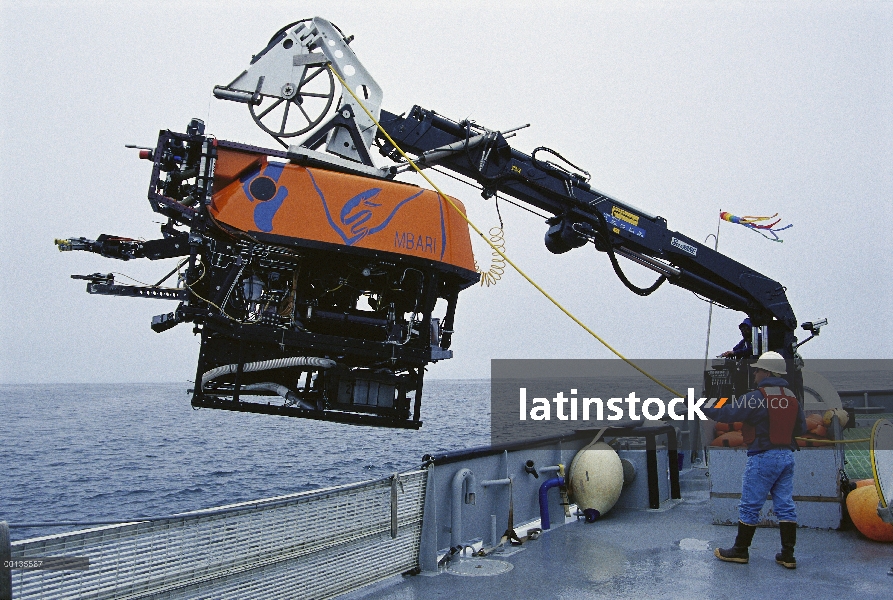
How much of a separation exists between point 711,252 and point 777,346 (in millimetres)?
1818

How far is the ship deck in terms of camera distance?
4.76 m

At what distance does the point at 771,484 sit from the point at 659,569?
1094 mm

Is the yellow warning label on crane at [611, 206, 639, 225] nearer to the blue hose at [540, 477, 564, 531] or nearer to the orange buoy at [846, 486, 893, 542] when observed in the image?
the blue hose at [540, 477, 564, 531]

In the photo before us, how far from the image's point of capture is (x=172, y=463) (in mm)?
25000

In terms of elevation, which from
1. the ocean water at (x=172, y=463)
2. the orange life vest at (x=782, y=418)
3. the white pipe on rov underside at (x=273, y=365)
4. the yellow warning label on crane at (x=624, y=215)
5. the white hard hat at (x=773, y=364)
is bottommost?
the ocean water at (x=172, y=463)

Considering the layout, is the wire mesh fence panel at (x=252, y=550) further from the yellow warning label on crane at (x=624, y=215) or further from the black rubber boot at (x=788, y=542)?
the yellow warning label on crane at (x=624, y=215)

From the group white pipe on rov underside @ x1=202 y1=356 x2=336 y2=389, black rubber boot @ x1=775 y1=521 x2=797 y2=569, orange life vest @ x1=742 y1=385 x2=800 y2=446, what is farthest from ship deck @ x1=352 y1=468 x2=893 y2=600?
white pipe on rov underside @ x1=202 y1=356 x2=336 y2=389

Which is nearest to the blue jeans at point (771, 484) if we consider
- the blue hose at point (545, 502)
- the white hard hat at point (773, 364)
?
the white hard hat at point (773, 364)

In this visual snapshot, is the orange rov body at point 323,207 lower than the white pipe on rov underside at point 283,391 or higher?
higher

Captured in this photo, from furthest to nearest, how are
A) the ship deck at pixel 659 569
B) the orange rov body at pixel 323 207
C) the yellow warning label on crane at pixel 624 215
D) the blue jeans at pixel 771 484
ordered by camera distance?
1. the yellow warning label on crane at pixel 624 215
2. the orange rov body at pixel 323 207
3. the blue jeans at pixel 771 484
4. the ship deck at pixel 659 569

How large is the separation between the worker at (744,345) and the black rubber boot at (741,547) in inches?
213

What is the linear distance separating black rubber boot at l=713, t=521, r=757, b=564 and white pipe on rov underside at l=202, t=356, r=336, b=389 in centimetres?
359

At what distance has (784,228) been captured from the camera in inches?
431

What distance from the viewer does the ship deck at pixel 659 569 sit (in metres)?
4.76
